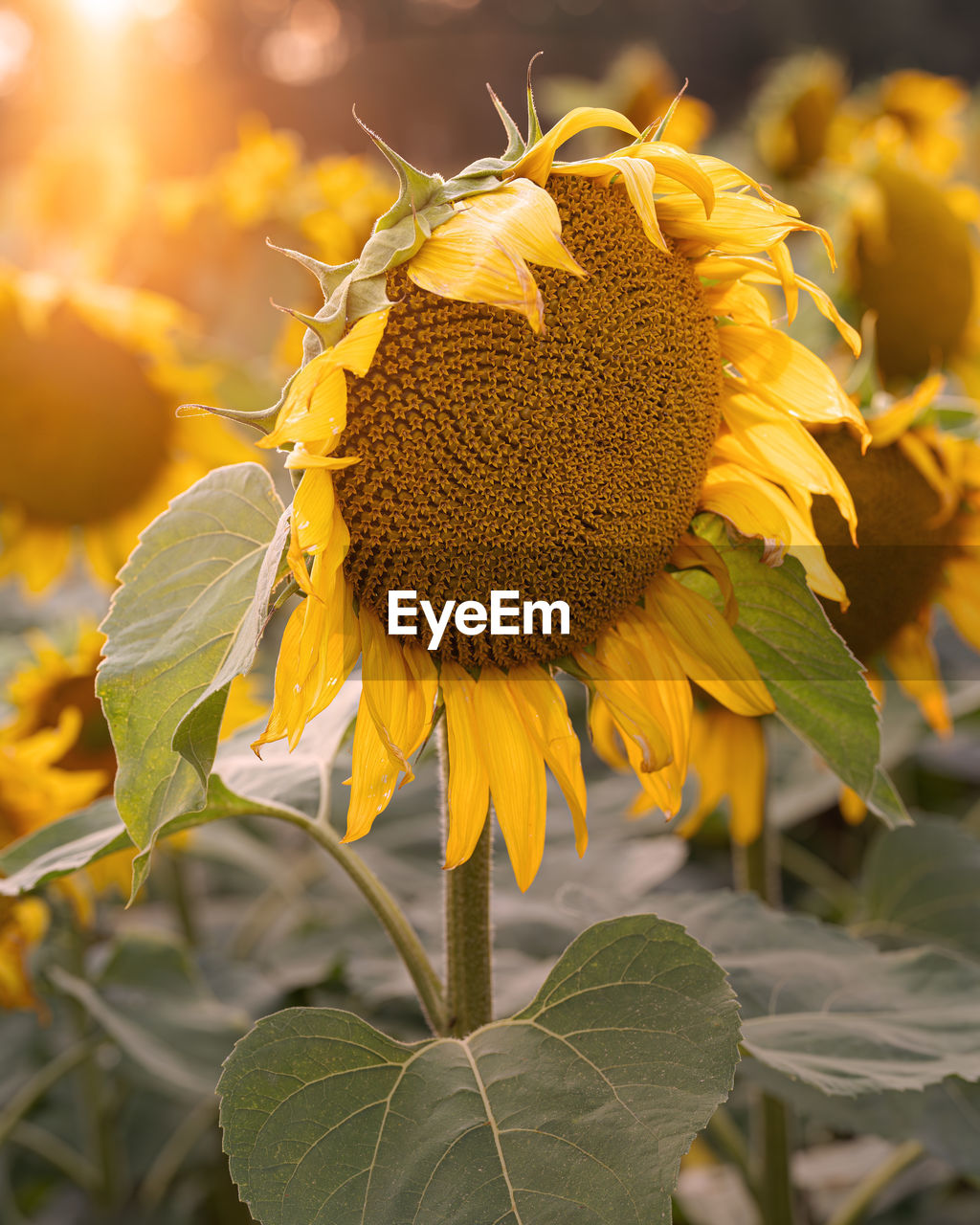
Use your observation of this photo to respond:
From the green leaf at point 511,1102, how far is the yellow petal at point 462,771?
96 millimetres

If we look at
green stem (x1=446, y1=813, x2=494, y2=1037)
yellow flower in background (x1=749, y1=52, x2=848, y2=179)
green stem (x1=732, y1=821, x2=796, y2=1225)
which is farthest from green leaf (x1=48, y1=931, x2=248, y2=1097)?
yellow flower in background (x1=749, y1=52, x2=848, y2=179)

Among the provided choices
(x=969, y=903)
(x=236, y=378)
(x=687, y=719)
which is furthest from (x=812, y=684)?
(x=236, y=378)

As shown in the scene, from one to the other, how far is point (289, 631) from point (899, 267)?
4.73 ft

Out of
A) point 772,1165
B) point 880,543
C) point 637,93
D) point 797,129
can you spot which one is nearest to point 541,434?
point 880,543

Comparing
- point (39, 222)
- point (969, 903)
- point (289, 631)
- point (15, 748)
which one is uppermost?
point (289, 631)

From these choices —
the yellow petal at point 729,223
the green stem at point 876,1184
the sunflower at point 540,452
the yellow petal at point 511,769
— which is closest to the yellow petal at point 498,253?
the sunflower at point 540,452

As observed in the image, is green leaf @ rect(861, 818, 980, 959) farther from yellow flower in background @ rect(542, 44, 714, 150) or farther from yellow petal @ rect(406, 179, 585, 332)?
yellow flower in background @ rect(542, 44, 714, 150)

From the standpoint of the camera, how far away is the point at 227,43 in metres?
7.86

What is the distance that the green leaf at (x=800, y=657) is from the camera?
2.34 ft

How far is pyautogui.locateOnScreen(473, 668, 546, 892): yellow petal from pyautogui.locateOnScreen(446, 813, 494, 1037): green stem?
0.17 ft

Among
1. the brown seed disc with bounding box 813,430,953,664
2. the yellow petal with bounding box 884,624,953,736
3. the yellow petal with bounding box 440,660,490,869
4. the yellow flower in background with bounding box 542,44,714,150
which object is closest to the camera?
the yellow petal with bounding box 440,660,490,869

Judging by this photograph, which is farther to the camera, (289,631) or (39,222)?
(39,222)

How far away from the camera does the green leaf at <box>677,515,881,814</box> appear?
2.34ft

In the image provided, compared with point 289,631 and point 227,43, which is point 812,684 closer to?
point 289,631
